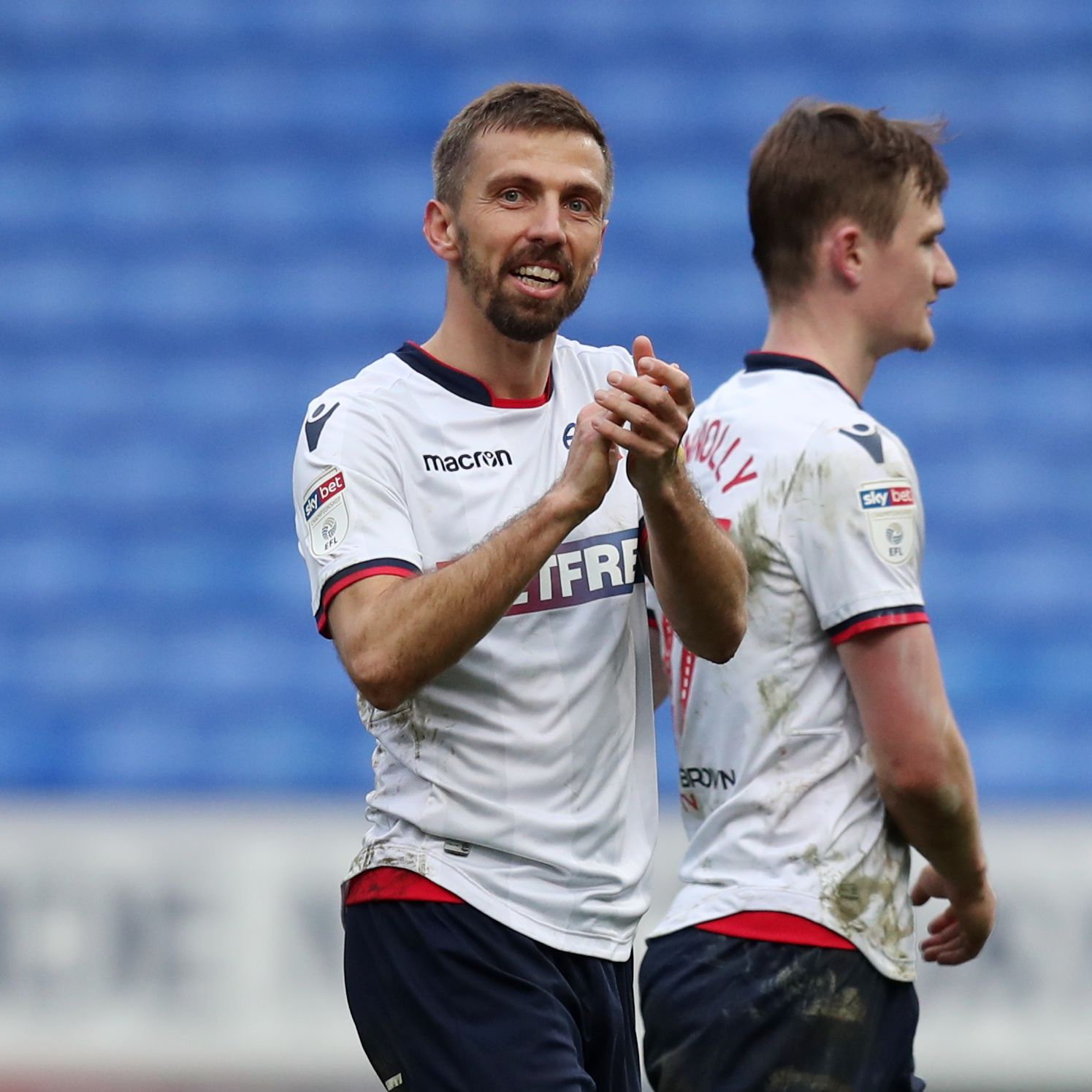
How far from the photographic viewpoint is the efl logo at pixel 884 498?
9.75 ft

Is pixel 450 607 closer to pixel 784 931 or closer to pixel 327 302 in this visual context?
pixel 784 931

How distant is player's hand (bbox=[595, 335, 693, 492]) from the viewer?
7.98 feet

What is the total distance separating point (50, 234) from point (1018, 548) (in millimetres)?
4655

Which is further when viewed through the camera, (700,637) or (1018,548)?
(1018,548)

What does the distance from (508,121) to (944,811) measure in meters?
1.21

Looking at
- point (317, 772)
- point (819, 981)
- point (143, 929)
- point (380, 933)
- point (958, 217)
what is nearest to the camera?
point (380, 933)

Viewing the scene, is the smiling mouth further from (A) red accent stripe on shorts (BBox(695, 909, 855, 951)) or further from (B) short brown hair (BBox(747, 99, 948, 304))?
(A) red accent stripe on shorts (BBox(695, 909, 855, 951))

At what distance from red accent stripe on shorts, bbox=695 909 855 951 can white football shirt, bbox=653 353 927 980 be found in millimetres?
11

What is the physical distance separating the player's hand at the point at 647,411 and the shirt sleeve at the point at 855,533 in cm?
57

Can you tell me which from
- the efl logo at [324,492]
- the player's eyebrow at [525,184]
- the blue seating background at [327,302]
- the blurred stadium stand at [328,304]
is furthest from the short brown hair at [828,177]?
the blue seating background at [327,302]

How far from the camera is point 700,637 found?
270cm

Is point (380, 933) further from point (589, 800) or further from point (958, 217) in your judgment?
point (958, 217)

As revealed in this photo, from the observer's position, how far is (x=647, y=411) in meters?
2.44

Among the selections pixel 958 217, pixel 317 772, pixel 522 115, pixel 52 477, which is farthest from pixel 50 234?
pixel 522 115
